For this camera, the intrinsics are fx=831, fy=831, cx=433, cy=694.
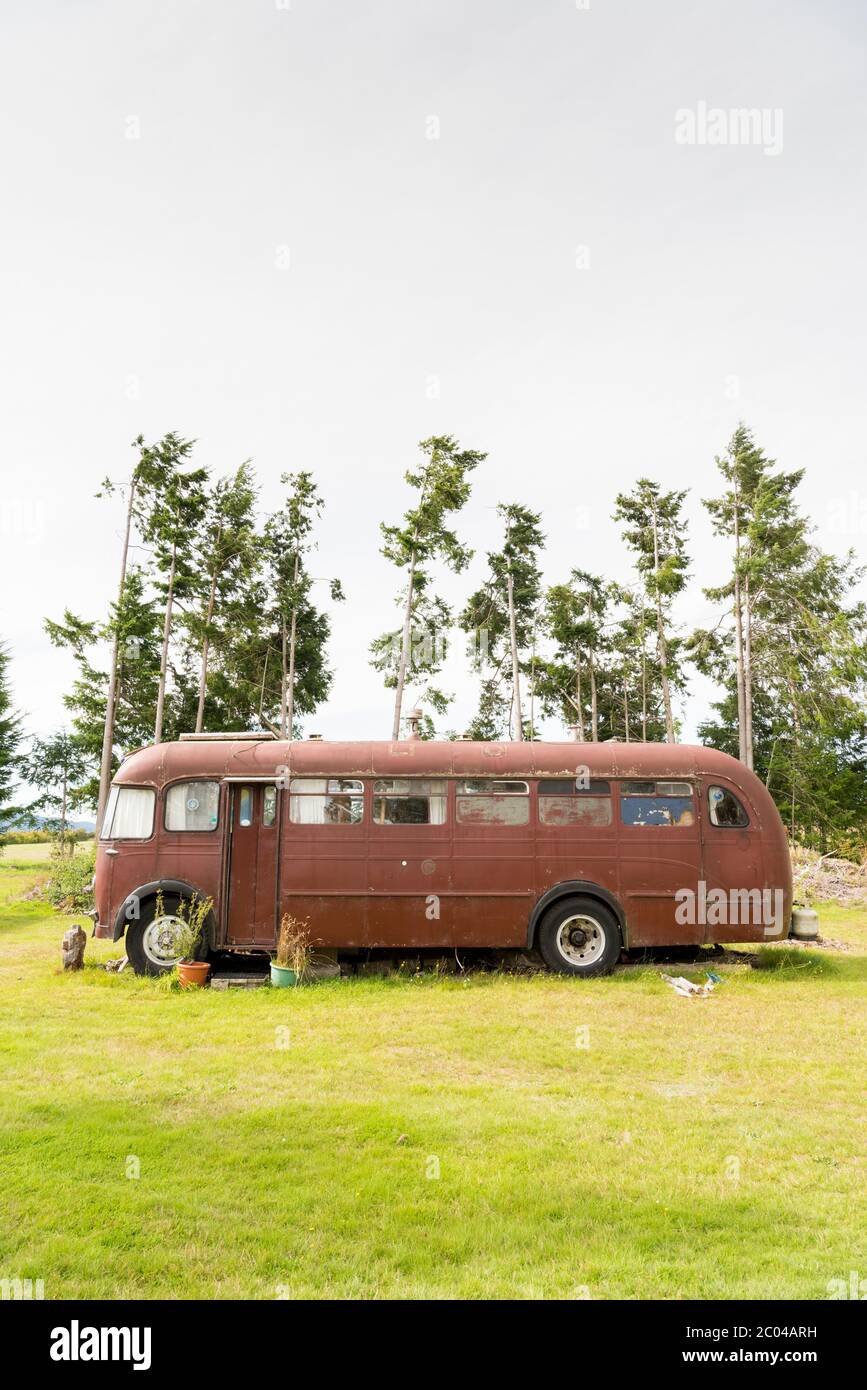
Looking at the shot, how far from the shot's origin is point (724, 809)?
1196cm

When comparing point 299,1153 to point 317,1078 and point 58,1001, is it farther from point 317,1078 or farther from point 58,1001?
point 58,1001

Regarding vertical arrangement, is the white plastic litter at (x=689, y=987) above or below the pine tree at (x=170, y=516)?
below

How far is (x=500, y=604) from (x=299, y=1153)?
2809cm

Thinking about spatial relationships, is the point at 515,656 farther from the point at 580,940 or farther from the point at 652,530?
the point at 580,940

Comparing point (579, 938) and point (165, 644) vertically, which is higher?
point (165, 644)

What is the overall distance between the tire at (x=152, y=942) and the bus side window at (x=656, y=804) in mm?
6215

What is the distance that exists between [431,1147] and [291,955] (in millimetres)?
5978

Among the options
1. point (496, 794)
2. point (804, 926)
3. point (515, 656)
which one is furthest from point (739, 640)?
point (496, 794)

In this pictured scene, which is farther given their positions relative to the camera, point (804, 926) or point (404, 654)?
point (404, 654)

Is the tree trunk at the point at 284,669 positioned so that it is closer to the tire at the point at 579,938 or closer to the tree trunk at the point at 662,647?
the tree trunk at the point at 662,647

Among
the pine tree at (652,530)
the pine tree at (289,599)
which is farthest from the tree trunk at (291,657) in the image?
the pine tree at (652,530)

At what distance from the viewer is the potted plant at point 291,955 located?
1116 centimetres
